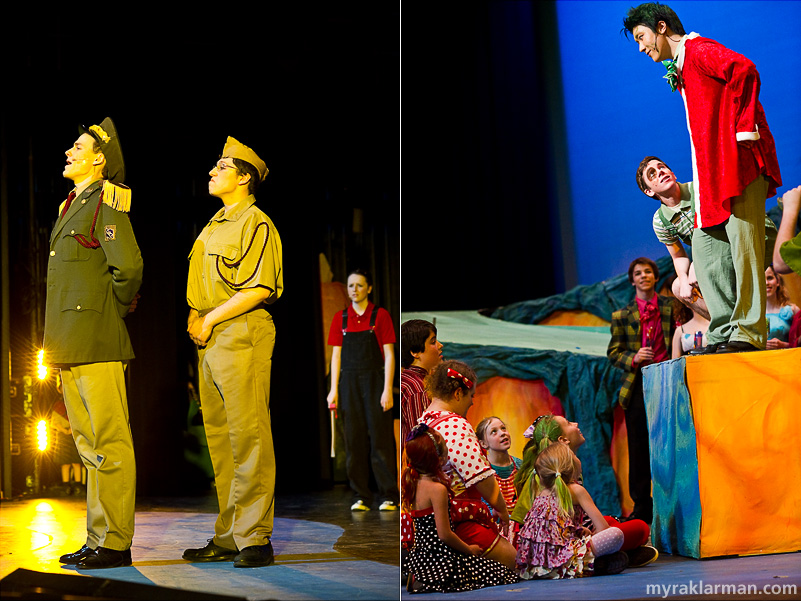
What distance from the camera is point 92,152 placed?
373cm

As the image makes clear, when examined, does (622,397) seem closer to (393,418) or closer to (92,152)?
(393,418)

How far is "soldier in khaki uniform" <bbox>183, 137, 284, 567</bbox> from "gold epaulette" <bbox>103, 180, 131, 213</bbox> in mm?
333

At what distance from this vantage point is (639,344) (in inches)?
177

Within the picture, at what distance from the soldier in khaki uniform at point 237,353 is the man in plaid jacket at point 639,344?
1.79 meters

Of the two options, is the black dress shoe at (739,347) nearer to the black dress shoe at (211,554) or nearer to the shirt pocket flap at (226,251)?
the shirt pocket flap at (226,251)

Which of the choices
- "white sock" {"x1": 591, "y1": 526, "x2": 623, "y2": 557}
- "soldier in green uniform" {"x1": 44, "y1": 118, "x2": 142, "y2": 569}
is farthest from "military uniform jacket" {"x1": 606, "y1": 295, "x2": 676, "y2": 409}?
"soldier in green uniform" {"x1": 44, "y1": 118, "x2": 142, "y2": 569}

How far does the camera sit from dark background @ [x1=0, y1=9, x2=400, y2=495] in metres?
6.36

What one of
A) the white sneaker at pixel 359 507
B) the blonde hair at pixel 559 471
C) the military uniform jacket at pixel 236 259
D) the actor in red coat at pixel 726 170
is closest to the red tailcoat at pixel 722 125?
the actor in red coat at pixel 726 170

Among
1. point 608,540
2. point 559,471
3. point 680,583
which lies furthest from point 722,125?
point 680,583

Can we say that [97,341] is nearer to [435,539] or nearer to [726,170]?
[435,539]

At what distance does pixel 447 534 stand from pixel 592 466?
1400 mm

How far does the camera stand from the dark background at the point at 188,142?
6.36 metres

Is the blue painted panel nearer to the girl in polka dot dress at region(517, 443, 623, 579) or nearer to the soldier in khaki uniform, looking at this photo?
the girl in polka dot dress at region(517, 443, 623, 579)

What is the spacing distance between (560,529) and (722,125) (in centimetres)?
171
